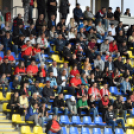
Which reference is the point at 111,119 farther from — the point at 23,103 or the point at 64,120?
the point at 23,103

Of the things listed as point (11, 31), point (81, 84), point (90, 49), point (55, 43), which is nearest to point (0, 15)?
point (11, 31)

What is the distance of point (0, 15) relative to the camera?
1623 centimetres

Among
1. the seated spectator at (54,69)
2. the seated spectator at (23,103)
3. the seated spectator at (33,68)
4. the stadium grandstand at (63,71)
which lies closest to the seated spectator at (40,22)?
the stadium grandstand at (63,71)

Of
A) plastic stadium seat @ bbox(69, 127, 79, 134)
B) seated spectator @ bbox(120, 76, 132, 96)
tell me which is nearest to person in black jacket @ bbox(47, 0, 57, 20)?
seated spectator @ bbox(120, 76, 132, 96)

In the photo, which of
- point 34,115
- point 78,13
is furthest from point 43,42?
point 34,115

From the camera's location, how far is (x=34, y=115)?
11.4 metres

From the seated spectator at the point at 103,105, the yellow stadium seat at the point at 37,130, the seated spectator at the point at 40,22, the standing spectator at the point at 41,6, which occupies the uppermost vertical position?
the standing spectator at the point at 41,6

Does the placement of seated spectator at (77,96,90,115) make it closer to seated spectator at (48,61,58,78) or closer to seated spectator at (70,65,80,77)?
seated spectator at (70,65,80,77)

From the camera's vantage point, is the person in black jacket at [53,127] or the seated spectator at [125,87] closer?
the person in black jacket at [53,127]

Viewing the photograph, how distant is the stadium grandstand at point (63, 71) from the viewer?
11.8 m

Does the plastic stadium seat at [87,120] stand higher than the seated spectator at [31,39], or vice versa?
the seated spectator at [31,39]

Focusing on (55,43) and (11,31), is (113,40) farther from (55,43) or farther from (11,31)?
(11,31)

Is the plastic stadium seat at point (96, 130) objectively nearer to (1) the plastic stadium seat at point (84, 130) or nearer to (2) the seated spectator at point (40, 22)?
(1) the plastic stadium seat at point (84, 130)

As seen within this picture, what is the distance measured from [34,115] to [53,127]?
0.71 metres
